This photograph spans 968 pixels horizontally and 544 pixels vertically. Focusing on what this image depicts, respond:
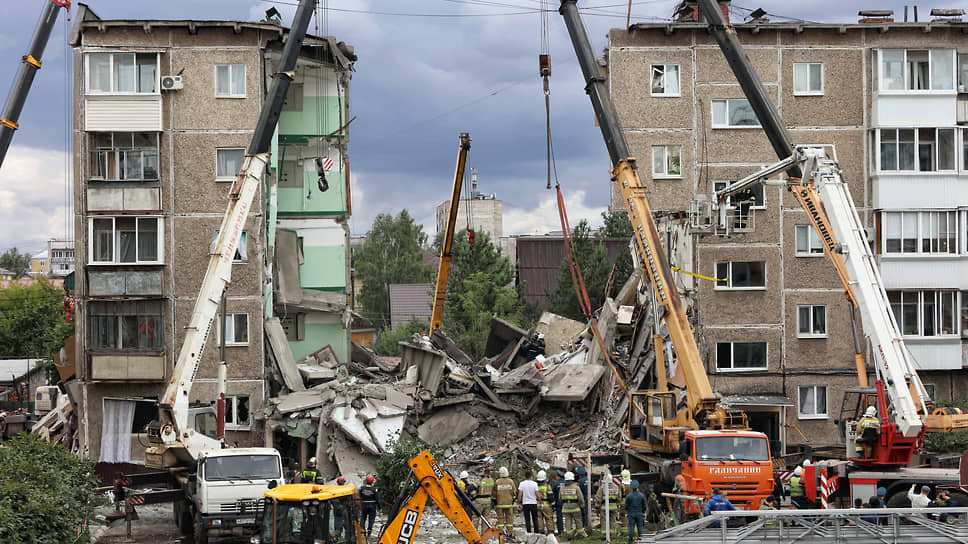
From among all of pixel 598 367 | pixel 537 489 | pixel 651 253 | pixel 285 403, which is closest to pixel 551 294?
pixel 598 367

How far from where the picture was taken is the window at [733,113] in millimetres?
36375

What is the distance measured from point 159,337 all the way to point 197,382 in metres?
2.06

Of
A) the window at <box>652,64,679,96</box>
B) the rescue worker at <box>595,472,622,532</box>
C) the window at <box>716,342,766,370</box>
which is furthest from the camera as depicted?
the window at <box>652,64,679,96</box>

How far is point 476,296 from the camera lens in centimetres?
6700

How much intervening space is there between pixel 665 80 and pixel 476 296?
32.7 meters

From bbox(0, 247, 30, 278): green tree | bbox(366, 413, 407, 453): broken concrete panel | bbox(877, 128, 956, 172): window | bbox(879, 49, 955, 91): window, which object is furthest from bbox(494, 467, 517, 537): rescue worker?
bbox(0, 247, 30, 278): green tree

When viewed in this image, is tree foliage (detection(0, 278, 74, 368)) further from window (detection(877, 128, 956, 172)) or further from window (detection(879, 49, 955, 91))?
window (detection(879, 49, 955, 91))

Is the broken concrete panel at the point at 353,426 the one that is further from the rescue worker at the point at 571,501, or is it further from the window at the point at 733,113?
the window at the point at 733,113

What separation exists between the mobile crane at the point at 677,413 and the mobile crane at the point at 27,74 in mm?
16080

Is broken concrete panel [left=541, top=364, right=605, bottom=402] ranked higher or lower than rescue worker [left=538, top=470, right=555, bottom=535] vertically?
higher

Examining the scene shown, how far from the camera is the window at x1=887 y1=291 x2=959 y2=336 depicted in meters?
35.4

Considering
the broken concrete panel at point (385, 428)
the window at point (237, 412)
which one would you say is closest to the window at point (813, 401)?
the broken concrete panel at point (385, 428)

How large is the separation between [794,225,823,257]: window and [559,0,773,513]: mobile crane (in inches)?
381

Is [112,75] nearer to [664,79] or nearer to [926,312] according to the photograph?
[664,79]
